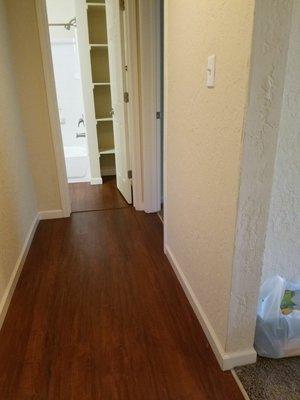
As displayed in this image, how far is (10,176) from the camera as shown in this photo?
2.05m

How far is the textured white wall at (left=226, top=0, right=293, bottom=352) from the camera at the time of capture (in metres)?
0.89

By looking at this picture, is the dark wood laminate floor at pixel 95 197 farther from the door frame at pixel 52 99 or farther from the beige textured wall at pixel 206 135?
the beige textured wall at pixel 206 135

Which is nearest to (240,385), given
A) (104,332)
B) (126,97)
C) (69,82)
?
(104,332)

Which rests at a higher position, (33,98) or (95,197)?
(33,98)

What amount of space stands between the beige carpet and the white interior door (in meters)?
2.08

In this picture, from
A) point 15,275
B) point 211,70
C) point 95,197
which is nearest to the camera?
point 211,70

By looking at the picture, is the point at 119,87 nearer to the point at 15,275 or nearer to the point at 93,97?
the point at 93,97

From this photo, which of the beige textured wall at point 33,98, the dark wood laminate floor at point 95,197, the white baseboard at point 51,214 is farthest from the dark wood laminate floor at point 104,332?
the dark wood laminate floor at point 95,197

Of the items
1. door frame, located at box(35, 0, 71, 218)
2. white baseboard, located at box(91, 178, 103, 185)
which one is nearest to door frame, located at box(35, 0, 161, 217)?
door frame, located at box(35, 0, 71, 218)

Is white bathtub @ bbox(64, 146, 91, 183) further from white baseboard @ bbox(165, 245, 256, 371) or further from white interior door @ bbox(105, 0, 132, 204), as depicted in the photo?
white baseboard @ bbox(165, 245, 256, 371)

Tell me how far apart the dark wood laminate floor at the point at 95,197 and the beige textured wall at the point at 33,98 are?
14.9 inches

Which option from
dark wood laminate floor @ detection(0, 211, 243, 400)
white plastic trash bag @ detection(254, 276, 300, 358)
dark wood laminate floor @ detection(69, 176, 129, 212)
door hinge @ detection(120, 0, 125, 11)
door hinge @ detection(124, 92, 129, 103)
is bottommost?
dark wood laminate floor @ detection(0, 211, 243, 400)

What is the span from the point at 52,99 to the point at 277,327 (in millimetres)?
2349

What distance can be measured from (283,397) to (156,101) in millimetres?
2236
